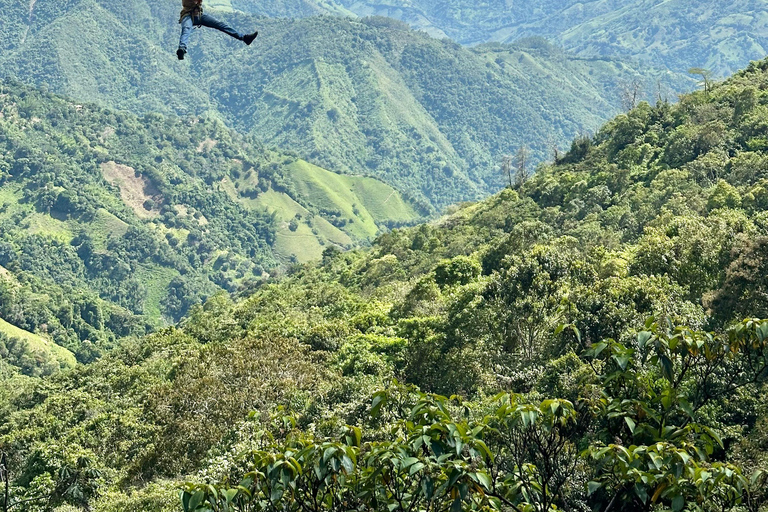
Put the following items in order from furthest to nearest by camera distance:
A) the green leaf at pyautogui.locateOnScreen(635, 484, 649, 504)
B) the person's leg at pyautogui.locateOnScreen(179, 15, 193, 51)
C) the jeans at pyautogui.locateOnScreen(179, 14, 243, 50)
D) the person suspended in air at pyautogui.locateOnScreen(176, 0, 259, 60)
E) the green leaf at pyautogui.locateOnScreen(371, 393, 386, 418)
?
the person suspended in air at pyautogui.locateOnScreen(176, 0, 259, 60) → the jeans at pyautogui.locateOnScreen(179, 14, 243, 50) → the person's leg at pyautogui.locateOnScreen(179, 15, 193, 51) → the green leaf at pyautogui.locateOnScreen(371, 393, 386, 418) → the green leaf at pyautogui.locateOnScreen(635, 484, 649, 504)

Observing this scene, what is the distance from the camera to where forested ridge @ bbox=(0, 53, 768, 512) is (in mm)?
10391

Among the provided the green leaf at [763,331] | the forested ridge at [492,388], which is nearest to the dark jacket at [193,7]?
the forested ridge at [492,388]

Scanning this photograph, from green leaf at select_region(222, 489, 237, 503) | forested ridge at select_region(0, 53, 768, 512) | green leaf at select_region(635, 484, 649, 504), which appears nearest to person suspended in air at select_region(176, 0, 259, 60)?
forested ridge at select_region(0, 53, 768, 512)

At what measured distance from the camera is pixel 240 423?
128 feet

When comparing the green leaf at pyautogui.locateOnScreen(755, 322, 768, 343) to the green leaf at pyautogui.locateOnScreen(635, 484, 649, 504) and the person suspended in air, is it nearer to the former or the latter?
the green leaf at pyautogui.locateOnScreen(635, 484, 649, 504)

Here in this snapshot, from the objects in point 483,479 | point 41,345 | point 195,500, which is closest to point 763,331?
point 483,479

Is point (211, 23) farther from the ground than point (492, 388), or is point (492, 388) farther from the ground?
point (211, 23)

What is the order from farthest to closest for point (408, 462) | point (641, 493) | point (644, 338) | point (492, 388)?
point (492, 388) < point (644, 338) < point (641, 493) < point (408, 462)

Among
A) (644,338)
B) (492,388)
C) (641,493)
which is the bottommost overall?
(492,388)

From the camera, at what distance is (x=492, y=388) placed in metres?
41.5

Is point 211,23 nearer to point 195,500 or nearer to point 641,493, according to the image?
point 195,500

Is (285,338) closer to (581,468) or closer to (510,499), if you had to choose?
(581,468)

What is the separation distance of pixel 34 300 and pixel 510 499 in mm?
206073

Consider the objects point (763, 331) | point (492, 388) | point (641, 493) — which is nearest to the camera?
point (641, 493)
